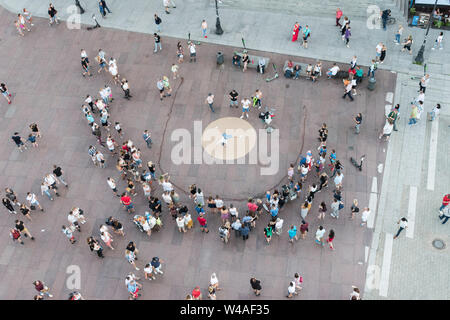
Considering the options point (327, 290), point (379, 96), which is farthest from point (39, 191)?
point (379, 96)

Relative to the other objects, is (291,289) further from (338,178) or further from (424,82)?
(424,82)

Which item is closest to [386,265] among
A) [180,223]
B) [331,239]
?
[331,239]

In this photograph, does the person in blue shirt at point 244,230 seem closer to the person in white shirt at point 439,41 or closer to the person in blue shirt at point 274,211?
the person in blue shirt at point 274,211

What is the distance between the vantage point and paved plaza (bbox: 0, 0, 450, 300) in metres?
19.5

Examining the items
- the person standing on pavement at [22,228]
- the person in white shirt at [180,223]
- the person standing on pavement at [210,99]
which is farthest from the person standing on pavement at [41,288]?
the person standing on pavement at [210,99]

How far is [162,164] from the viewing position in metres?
23.4

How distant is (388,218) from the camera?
68.2ft

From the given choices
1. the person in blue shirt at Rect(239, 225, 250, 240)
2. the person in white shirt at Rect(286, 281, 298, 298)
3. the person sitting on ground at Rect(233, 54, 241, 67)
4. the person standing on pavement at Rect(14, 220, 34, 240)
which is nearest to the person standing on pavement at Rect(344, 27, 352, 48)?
the person sitting on ground at Rect(233, 54, 241, 67)

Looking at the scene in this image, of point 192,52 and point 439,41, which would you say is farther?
point 192,52

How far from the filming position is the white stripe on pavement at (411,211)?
66.5 ft

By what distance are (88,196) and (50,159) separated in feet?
11.9

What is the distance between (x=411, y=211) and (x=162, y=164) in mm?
12816

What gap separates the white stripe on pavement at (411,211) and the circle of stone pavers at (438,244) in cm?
98
